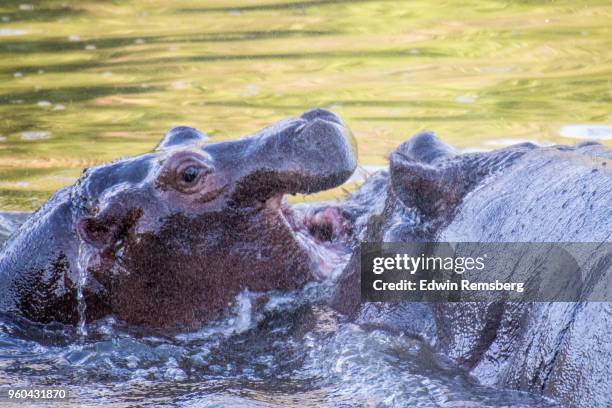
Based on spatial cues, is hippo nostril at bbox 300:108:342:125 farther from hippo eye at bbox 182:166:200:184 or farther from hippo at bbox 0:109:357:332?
hippo eye at bbox 182:166:200:184

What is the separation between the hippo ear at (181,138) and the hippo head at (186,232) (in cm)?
25

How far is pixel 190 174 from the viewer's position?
4.96m

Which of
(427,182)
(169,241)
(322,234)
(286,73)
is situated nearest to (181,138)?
(169,241)

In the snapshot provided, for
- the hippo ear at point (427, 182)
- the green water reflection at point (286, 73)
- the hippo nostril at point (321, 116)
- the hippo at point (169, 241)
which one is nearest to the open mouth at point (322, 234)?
the hippo at point (169, 241)

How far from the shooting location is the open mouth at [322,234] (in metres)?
5.16

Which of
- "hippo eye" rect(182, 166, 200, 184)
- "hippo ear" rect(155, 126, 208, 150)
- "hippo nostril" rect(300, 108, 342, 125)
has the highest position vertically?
"hippo nostril" rect(300, 108, 342, 125)

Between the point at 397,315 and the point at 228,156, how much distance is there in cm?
108

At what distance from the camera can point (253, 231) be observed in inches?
198

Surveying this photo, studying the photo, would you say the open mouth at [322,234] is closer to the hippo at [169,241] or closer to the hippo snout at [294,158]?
the hippo at [169,241]

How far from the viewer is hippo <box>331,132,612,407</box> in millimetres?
3342

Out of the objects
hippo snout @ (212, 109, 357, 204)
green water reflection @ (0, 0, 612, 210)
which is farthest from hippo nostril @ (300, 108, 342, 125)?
green water reflection @ (0, 0, 612, 210)

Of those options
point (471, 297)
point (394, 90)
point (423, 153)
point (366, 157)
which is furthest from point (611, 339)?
point (394, 90)

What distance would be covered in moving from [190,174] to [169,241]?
31 centimetres

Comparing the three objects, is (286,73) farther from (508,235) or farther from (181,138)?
(508,235)
